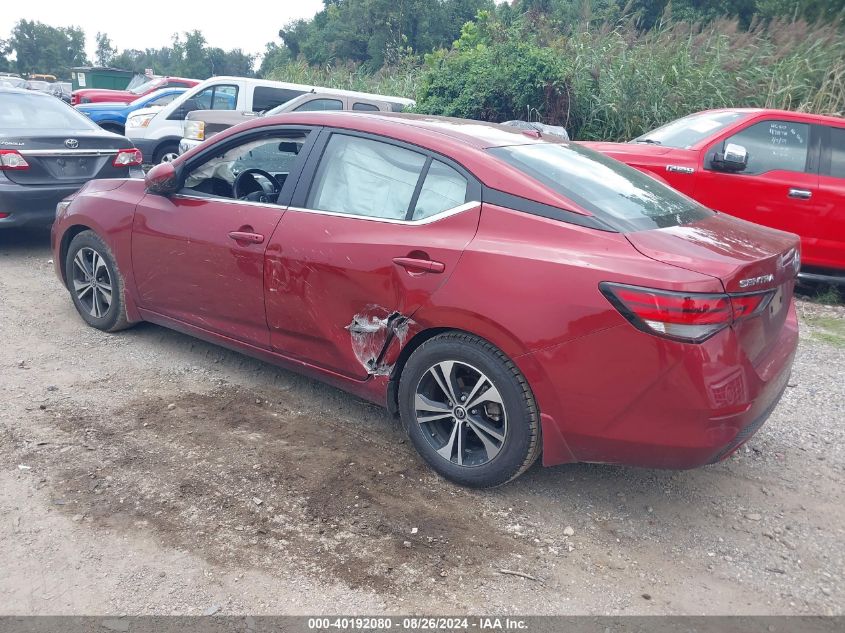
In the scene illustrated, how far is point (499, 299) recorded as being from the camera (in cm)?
311

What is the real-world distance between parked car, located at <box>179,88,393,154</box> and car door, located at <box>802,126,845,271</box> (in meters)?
6.75

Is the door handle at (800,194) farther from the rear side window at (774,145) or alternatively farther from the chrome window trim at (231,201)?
the chrome window trim at (231,201)

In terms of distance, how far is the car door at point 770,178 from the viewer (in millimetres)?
6699

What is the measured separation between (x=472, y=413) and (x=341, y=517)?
2.40ft

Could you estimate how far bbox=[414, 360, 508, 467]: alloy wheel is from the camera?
328 cm

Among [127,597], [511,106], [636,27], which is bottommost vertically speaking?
[127,597]

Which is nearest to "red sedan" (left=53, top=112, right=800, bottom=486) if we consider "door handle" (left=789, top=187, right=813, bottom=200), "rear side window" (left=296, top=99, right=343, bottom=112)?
"door handle" (left=789, top=187, right=813, bottom=200)

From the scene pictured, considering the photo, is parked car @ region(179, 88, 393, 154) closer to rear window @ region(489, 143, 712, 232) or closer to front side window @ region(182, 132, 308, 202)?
front side window @ region(182, 132, 308, 202)

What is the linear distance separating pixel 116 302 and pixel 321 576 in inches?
118

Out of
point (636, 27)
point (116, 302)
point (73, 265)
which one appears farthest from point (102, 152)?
point (636, 27)

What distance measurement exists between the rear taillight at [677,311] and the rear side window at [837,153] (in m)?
4.78

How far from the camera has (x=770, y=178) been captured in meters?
6.77

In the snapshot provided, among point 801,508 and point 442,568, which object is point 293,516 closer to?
point 442,568

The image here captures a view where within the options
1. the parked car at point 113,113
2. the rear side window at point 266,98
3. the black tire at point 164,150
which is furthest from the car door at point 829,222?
the parked car at point 113,113
